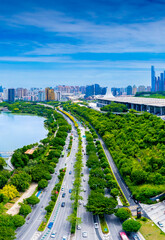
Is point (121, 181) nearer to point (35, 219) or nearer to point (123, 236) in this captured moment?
point (123, 236)

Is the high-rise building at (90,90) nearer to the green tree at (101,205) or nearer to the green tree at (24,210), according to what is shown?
the green tree at (101,205)

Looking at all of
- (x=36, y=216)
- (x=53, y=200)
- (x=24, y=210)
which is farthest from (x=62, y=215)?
(x=24, y=210)

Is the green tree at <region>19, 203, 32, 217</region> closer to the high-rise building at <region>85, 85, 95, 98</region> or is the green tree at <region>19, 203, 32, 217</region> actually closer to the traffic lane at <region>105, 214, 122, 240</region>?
the traffic lane at <region>105, 214, 122, 240</region>

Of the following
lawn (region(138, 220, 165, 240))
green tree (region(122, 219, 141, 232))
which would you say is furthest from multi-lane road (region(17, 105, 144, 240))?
lawn (region(138, 220, 165, 240))

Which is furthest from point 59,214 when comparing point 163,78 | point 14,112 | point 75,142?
point 163,78

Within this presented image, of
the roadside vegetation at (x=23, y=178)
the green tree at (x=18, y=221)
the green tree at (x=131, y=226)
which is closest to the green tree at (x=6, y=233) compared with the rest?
the roadside vegetation at (x=23, y=178)

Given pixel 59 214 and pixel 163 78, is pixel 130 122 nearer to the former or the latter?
pixel 59 214
